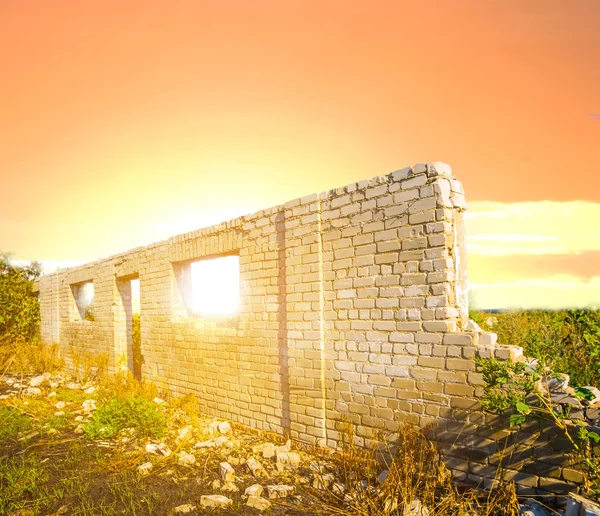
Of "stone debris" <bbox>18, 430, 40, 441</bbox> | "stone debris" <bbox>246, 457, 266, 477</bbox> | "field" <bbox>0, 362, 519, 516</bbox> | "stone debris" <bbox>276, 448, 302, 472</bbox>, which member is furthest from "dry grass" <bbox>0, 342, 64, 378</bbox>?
"stone debris" <bbox>276, 448, 302, 472</bbox>

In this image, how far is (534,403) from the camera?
3.49 meters

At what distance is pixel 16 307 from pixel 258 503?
1494 cm

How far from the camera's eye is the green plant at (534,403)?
122 inches

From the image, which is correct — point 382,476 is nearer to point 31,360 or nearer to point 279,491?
point 279,491

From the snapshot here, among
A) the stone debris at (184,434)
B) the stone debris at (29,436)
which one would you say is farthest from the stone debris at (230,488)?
the stone debris at (29,436)

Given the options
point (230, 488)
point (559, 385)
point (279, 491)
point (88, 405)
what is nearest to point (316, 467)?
point (279, 491)

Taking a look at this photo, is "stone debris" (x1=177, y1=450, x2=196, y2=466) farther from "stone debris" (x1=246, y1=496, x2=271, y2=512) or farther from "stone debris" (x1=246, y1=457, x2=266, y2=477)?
"stone debris" (x1=246, y1=496, x2=271, y2=512)

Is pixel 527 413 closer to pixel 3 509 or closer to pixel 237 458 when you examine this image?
pixel 237 458

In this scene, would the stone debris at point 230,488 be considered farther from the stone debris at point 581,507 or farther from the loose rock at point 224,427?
the stone debris at point 581,507

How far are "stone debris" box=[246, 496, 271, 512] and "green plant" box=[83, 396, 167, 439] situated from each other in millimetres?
2460

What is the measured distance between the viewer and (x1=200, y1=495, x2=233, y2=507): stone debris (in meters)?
3.94

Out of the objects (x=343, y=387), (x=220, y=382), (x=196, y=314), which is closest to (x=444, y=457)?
(x=343, y=387)

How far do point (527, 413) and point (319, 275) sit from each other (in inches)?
96.8

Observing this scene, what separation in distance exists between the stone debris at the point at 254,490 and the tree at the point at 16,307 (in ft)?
45.6
